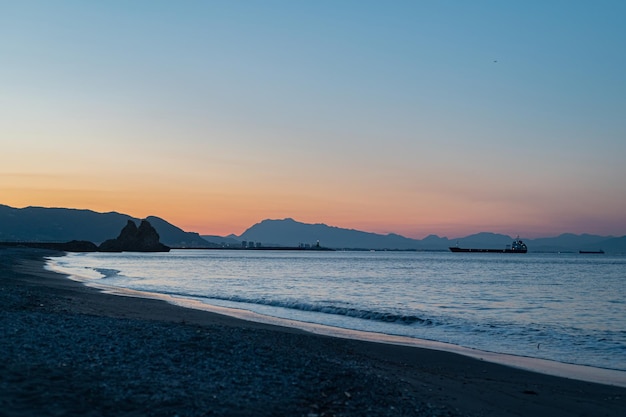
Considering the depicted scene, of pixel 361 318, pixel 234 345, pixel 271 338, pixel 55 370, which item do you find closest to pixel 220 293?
pixel 361 318

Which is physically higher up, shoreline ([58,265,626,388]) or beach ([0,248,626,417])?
beach ([0,248,626,417])

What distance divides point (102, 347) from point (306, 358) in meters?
4.74

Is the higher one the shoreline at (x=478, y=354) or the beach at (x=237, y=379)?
the beach at (x=237, y=379)

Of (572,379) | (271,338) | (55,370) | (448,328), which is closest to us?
(55,370)

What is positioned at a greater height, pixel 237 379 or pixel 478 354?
pixel 237 379

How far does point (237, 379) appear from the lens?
35.4 feet

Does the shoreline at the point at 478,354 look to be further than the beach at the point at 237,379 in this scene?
Yes

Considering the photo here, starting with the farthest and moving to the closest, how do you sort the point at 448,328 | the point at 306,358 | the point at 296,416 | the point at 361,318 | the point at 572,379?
the point at 361,318, the point at 448,328, the point at 572,379, the point at 306,358, the point at 296,416

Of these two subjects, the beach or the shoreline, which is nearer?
the beach

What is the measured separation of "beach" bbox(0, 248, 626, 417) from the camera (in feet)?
29.5

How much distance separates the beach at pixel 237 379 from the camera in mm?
8993

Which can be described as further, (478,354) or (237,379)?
(478,354)

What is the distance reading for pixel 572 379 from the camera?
15.1 m

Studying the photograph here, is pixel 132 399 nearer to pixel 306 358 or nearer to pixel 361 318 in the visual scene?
pixel 306 358
